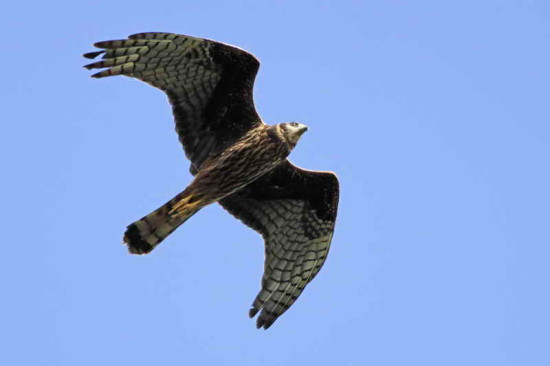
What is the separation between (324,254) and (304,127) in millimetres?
2265

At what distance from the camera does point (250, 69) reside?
16.5 metres

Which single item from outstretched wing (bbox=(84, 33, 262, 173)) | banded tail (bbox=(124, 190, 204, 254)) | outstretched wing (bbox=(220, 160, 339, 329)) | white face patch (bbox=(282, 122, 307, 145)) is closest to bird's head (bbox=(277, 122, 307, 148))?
white face patch (bbox=(282, 122, 307, 145))

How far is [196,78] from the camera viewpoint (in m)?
16.5

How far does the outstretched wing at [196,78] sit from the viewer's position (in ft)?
52.4

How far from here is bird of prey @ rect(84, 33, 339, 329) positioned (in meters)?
16.2

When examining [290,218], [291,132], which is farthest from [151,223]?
[290,218]

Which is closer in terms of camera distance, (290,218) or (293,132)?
(293,132)

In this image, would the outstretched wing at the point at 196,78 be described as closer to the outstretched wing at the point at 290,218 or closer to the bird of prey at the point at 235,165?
the bird of prey at the point at 235,165

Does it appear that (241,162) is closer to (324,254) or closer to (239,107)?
(239,107)

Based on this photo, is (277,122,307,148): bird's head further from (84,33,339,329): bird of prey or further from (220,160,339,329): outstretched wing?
(220,160,339,329): outstretched wing

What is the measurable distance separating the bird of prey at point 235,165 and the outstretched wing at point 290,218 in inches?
0.6

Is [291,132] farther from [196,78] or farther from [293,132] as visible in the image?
[196,78]

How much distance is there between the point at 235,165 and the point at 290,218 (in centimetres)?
185

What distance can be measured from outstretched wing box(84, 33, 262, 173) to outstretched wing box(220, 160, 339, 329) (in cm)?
→ 113
